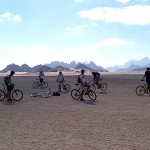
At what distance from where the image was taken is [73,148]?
9.00m

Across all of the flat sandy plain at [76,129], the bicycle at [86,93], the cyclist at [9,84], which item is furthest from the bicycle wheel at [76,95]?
the flat sandy plain at [76,129]

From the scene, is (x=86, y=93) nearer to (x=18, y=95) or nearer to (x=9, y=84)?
(x=18, y=95)

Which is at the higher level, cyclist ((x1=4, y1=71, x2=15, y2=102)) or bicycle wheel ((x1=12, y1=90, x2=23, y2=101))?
cyclist ((x1=4, y1=71, x2=15, y2=102))

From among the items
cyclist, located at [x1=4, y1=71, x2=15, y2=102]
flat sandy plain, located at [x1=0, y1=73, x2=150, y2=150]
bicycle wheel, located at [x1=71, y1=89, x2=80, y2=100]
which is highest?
cyclist, located at [x1=4, y1=71, x2=15, y2=102]

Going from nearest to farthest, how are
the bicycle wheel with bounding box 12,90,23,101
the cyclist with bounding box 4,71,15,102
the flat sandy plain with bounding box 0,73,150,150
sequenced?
1. the flat sandy plain with bounding box 0,73,150,150
2. the cyclist with bounding box 4,71,15,102
3. the bicycle wheel with bounding box 12,90,23,101

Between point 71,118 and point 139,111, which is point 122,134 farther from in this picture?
point 139,111

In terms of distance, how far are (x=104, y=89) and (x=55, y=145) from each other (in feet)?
77.0

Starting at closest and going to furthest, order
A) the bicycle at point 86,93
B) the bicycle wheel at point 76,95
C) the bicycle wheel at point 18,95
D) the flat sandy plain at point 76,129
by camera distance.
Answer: the flat sandy plain at point 76,129 < the bicycle at point 86,93 < the bicycle wheel at point 18,95 < the bicycle wheel at point 76,95

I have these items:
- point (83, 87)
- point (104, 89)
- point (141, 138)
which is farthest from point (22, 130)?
point (104, 89)

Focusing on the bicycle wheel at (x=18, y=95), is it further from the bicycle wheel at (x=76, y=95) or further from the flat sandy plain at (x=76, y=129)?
the flat sandy plain at (x=76, y=129)

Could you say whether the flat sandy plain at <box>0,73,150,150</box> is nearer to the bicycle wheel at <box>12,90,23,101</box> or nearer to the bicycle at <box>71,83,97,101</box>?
the bicycle at <box>71,83,97,101</box>

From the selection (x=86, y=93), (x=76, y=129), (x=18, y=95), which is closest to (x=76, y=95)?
(x=86, y=93)

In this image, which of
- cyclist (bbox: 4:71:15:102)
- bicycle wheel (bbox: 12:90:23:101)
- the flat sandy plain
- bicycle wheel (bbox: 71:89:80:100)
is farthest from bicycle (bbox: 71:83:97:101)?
the flat sandy plain

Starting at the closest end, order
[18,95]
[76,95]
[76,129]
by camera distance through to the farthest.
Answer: [76,129], [18,95], [76,95]
